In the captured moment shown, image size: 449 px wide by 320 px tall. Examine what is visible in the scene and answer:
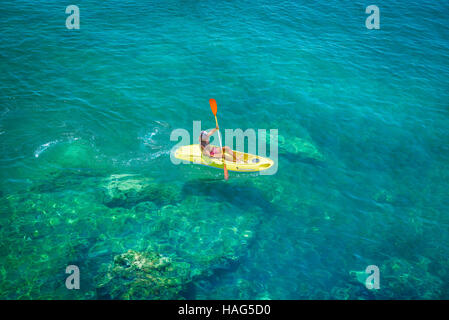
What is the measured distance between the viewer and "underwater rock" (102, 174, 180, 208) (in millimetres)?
17845

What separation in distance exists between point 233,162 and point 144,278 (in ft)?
24.2

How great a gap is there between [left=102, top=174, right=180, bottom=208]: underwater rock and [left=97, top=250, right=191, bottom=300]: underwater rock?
3.10 metres

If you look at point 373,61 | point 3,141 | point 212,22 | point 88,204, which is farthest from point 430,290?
point 212,22

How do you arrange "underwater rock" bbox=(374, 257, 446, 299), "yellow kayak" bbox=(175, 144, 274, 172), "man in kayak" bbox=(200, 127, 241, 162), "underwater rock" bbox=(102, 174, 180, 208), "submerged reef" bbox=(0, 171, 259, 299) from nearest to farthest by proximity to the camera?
"submerged reef" bbox=(0, 171, 259, 299) → "underwater rock" bbox=(374, 257, 446, 299) → "underwater rock" bbox=(102, 174, 180, 208) → "man in kayak" bbox=(200, 127, 241, 162) → "yellow kayak" bbox=(175, 144, 274, 172)

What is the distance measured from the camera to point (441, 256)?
53.4ft

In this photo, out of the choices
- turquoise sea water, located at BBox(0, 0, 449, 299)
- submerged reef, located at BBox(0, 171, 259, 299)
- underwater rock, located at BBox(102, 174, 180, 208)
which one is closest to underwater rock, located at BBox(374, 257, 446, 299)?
turquoise sea water, located at BBox(0, 0, 449, 299)

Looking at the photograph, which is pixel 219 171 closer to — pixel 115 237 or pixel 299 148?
pixel 299 148

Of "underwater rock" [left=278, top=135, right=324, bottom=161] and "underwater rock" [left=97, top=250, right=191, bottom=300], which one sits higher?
"underwater rock" [left=278, top=135, right=324, bottom=161]

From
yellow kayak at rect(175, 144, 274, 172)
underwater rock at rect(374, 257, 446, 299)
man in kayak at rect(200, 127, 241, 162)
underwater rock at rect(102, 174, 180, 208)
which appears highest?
man in kayak at rect(200, 127, 241, 162)

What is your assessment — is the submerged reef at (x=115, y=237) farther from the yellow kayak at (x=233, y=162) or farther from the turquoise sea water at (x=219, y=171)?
the yellow kayak at (x=233, y=162)

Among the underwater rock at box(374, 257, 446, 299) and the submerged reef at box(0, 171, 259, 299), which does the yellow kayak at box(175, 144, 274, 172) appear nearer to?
the submerged reef at box(0, 171, 259, 299)

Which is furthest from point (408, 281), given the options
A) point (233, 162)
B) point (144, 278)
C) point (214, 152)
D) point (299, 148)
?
point (144, 278)

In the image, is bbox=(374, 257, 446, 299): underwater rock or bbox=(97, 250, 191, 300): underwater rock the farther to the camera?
bbox=(374, 257, 446, 299): underwater rock
